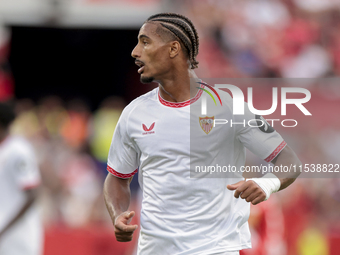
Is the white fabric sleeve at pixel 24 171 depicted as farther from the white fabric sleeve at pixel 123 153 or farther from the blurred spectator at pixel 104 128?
the blurred spectator at pixel 104 128

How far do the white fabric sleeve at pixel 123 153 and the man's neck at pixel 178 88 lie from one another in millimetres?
298

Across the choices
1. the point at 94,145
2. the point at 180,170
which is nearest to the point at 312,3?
the point at 94,145

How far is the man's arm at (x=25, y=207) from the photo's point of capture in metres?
4.85

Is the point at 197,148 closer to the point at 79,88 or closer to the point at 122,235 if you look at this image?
the point at 122,235

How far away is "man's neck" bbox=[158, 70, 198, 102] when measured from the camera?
3.28m

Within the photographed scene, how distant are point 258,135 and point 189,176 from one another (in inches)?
18.8

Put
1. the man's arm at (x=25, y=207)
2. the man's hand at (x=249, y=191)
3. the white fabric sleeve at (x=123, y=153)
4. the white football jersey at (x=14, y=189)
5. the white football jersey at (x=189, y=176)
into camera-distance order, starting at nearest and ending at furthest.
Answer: the man's hand at (x=249, y=191) < the white football jersey at (x=189, y=176) < the white fabric sleeve at (x=123, y=153) < the man's arm at (x=25, y=207) < the white football jersey at (x=14, y=189)

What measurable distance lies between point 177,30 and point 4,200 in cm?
269

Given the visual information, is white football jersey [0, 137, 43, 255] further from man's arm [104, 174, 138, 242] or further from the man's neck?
the man's neck

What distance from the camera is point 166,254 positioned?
3123 mm

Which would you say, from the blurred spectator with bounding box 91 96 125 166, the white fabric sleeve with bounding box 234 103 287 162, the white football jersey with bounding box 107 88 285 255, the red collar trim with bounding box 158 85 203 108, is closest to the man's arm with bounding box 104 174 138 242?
the white football jersey with bounding box 107 88 285 255

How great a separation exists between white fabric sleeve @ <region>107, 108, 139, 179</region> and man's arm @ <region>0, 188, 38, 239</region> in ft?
5.73

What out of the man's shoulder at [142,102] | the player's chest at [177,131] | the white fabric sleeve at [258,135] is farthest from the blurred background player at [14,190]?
the white fabric sleeve at [258,135]

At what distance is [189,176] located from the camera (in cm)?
310
